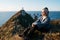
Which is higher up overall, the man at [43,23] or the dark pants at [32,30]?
the man at [43,23]

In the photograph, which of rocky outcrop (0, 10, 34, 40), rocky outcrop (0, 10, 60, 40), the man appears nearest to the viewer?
the man

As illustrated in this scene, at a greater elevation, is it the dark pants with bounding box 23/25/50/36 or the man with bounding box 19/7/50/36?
the man with bounding box 19/7/50/36

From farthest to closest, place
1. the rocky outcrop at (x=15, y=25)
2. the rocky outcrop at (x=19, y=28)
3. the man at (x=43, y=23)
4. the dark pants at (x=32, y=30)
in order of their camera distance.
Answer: the rocky outcrop at (x=15, y=25)
the rocky outcrop at (x=19, y=28)
the man at (x=43, y=23)
the dark pants at (x=32, y=30)

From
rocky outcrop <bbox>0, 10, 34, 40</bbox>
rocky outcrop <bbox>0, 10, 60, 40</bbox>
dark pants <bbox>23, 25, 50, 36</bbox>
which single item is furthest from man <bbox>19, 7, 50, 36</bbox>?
rocky outcrop <bbox>0, 10, 34, 40</bbox>

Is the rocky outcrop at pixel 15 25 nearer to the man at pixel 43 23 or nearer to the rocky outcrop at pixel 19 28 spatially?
the rocky outcrop at pixel 19 28

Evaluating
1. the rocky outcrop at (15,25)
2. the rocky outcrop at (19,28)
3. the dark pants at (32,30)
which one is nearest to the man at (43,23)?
the dark pants at (32,30)

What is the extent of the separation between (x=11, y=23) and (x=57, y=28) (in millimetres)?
5038

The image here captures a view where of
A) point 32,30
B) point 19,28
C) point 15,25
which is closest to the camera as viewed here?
point 32,30

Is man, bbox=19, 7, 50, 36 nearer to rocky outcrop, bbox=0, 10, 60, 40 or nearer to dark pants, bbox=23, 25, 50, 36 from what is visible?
dark pants, bbox=23, 25, 50, 36

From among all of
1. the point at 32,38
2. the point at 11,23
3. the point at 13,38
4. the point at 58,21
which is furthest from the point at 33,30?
the point at 11,23

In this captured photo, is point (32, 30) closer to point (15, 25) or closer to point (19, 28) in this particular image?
point (19, 28)

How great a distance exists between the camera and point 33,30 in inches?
683

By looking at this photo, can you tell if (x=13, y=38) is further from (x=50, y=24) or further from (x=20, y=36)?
(x=50, y=24)

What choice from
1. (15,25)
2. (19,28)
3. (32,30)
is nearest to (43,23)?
(32,30)
